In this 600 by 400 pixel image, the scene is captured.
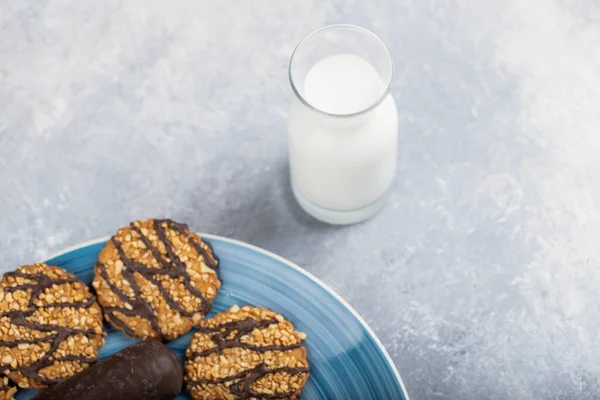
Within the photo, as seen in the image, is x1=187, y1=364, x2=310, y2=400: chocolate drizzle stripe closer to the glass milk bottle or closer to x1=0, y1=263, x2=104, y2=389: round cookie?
x1=0, y1=263, x2=104, y2=389: round cookie

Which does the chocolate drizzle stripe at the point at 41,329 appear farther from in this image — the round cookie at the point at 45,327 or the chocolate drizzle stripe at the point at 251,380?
the chocolate drizzle stripe at the point at 251,380

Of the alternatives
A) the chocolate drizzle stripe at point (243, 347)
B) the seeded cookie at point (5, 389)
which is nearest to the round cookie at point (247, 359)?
the chocolate drizzle stripe at point (243, 347)

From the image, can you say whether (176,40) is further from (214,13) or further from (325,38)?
(325,38)

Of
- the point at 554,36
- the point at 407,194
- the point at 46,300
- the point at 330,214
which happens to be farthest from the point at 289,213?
the point at 554,36

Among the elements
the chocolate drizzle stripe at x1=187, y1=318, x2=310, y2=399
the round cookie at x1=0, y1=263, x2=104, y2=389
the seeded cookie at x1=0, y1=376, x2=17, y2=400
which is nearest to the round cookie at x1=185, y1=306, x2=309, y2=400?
the chocolate drizzle stripe at x1=187, y1=318, x2=310, y2=399

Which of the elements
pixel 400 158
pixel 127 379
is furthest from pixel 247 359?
pixel 400 158

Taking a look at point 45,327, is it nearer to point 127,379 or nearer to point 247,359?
point 127,379

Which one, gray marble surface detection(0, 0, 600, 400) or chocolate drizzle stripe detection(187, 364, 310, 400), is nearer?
chocolate drizzle stripe detection(187, 364, 310, 400)
